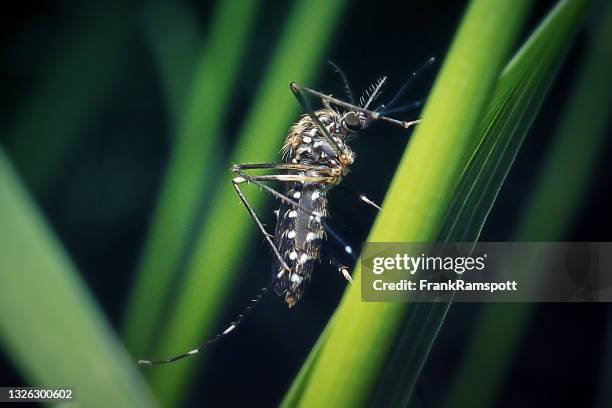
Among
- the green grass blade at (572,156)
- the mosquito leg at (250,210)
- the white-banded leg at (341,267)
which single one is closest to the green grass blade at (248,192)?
the mosquito leg at (250,210)

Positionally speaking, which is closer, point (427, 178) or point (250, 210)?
point (427, 178)

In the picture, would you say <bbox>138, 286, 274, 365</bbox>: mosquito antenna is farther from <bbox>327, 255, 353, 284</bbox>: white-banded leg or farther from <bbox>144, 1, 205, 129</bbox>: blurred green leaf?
<bbox>144, 1, 205, 129</bbox>: blurred green leaf

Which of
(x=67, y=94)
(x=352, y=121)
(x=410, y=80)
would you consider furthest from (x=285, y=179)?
(x=67, y=94)

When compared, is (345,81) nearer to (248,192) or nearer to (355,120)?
(355,120)

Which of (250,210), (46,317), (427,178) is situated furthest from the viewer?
(250,210)

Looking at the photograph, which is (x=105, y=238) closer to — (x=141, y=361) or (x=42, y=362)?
(x=141, y=361)

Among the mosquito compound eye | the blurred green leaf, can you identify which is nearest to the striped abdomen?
the mosquito compound eye

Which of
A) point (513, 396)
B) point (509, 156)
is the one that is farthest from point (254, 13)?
point (513, 396)

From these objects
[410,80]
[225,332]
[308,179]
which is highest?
[410,80]

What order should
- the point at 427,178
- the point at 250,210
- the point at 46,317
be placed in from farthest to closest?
the point at 250,210
the point at 46,317
the point at 427,178
